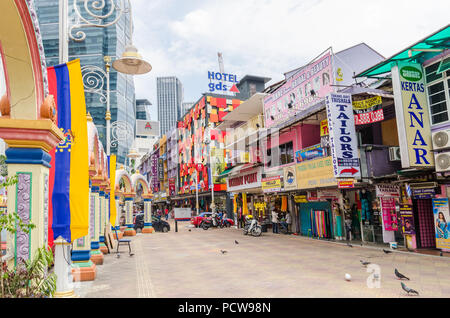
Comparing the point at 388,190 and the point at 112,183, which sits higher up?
the point at 112,183

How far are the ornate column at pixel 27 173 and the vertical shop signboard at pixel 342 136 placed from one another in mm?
11611

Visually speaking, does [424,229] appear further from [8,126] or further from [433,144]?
[8,126]

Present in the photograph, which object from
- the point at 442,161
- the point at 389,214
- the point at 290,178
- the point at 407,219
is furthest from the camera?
the point at 290,178

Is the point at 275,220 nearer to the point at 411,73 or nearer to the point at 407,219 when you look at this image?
the point at 407,219

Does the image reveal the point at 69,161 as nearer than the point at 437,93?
Yes

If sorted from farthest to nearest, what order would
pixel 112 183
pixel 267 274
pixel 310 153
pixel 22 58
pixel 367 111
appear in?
pixel 310 153 < pixel 112 183 < pixel 367 111 < pixel 267 274 < pixel 22 58

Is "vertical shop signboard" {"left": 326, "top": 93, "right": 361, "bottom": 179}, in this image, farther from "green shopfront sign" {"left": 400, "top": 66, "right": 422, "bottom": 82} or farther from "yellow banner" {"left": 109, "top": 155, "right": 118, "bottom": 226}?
"yellow banner" {"left": 109, "top": 155, "right": 118, "bottom": 226}

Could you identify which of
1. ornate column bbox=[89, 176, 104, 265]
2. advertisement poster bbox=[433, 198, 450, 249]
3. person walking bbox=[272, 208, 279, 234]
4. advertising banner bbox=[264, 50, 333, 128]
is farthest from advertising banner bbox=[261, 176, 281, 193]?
ornate column bbox=[89, 176, 104, 265]

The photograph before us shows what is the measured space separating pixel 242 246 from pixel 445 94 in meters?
10.9

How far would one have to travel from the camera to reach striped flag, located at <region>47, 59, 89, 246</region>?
620 cm

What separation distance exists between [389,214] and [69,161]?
521 inches

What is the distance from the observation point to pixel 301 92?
794 inches

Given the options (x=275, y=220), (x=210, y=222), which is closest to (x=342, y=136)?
(x=275, y=220)

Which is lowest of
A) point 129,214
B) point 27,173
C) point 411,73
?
point 129,214
